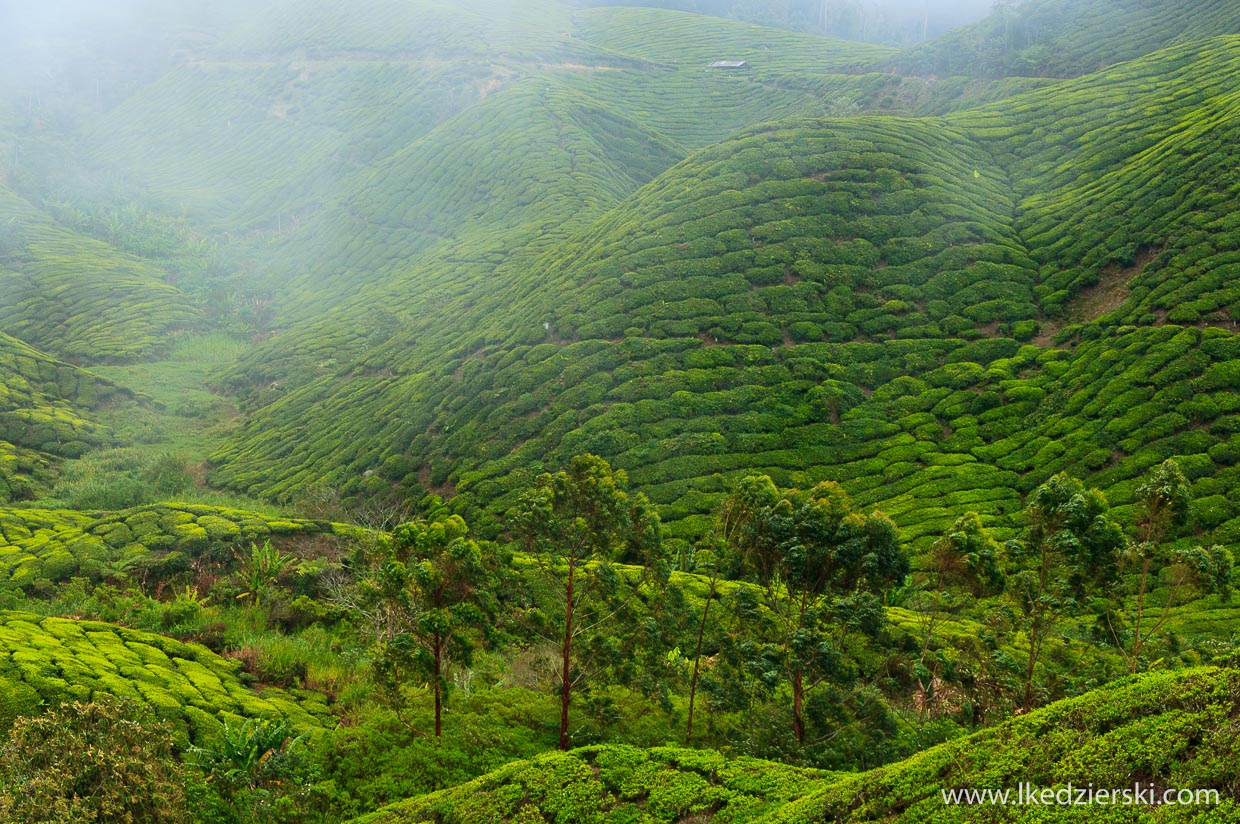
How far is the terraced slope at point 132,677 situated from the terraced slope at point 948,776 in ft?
22.3

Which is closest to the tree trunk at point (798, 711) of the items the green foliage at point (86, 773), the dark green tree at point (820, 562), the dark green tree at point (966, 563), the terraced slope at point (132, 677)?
the dark green tree at point (820, 562)

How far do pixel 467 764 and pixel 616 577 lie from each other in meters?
4.85

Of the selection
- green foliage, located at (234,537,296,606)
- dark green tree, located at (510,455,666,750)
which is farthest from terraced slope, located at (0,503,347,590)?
dark green tree, located at (510,455,666,750)

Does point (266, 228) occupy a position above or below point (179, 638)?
above

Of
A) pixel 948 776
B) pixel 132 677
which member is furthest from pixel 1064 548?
pixel 132 677

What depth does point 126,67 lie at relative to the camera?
136375 mm

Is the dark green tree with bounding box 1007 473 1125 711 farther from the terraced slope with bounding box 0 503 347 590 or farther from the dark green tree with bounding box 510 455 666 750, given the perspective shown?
the terraced slope with bounding box 0 503 347 590

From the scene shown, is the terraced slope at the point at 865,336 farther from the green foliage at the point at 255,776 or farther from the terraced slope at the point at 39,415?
the green foliage at the point at 255,776

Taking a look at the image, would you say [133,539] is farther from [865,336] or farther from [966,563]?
[865,336]

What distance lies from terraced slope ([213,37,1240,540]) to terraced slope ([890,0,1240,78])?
14.4m

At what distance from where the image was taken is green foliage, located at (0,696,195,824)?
11.2m

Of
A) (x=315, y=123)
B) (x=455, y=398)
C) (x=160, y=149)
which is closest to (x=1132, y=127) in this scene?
(x=455, y=398)

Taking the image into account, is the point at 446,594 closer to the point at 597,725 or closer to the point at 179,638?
the point at 597,725

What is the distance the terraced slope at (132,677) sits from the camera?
1596 centimetres
